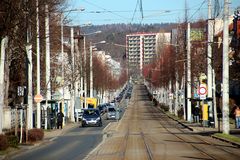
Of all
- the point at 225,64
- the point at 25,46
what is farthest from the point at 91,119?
the point at 225,64

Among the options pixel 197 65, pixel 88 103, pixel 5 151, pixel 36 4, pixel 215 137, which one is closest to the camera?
pixel 5 151

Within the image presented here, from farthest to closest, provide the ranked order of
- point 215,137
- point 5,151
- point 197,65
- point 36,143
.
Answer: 1. point 197,65
2. point 215,137
3. point 36,143
4. point 5,151

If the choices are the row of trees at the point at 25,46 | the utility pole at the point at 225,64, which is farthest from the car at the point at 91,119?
the utility pole at the point at 225,64

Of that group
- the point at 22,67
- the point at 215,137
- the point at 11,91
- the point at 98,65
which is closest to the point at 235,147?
the point at 215,137

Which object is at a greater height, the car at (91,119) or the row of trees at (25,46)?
the row of trees at (25,46)

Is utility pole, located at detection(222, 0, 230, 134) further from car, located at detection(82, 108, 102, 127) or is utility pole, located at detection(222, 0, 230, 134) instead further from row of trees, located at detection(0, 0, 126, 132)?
car, located at detection(82, 108, 102, 127)

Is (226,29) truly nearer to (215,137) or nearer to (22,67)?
(215,137)

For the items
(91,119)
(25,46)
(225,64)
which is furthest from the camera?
(91,119)

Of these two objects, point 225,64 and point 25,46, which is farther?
point 25,46

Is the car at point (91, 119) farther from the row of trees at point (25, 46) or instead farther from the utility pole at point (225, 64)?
the utility pole at point (225, 64)

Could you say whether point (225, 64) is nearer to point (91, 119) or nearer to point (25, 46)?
point (25, 46)

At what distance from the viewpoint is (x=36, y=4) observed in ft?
106

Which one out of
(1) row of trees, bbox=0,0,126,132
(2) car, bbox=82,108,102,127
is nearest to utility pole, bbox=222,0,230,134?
(1) row of trees, bbox=0,0,126,132

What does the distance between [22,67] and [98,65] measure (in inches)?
2617
